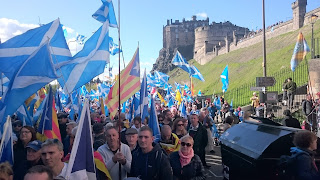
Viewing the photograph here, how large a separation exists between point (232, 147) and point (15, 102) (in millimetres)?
3765

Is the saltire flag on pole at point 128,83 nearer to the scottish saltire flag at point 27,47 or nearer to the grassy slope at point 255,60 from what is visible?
the scottish saltire flag at point 27,47

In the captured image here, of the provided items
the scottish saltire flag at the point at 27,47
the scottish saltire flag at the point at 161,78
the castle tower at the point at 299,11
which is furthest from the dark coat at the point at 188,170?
the castle tower at the point at 299,11

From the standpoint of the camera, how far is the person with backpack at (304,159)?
3598mm

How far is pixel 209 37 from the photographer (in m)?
94.7

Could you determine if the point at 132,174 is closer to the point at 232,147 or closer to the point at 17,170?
the point at 17,170

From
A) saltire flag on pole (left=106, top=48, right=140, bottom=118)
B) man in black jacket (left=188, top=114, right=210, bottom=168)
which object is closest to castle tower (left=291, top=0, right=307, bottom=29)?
saltire flag on pole (left=106, top=48, right=140, bottom=118)

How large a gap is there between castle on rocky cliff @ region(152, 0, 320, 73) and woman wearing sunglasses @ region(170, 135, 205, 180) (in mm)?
46328

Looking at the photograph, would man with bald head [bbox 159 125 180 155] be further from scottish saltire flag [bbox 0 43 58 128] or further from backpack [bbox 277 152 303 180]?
scottish saltire flag [bbox 0 43 58 128]

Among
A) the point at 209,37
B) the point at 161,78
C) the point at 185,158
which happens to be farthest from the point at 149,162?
the point at 209,37

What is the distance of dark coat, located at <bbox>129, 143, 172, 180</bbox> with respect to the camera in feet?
12.0

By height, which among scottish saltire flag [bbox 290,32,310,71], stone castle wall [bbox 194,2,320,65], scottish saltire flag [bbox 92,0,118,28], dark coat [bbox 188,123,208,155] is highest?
stone castle wall [bbox 194,2,320,65]

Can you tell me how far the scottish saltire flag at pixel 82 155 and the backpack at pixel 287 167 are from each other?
2.25 meters

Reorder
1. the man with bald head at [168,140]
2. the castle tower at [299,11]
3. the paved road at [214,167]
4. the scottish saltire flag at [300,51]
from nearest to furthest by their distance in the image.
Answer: the man with bald head at [168,140] < the paved road at [214,167] < the scottish saltire flag at [300,51] < the castle tower at [299,11]

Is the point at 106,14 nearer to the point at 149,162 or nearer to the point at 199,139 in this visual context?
the point at 199,139
